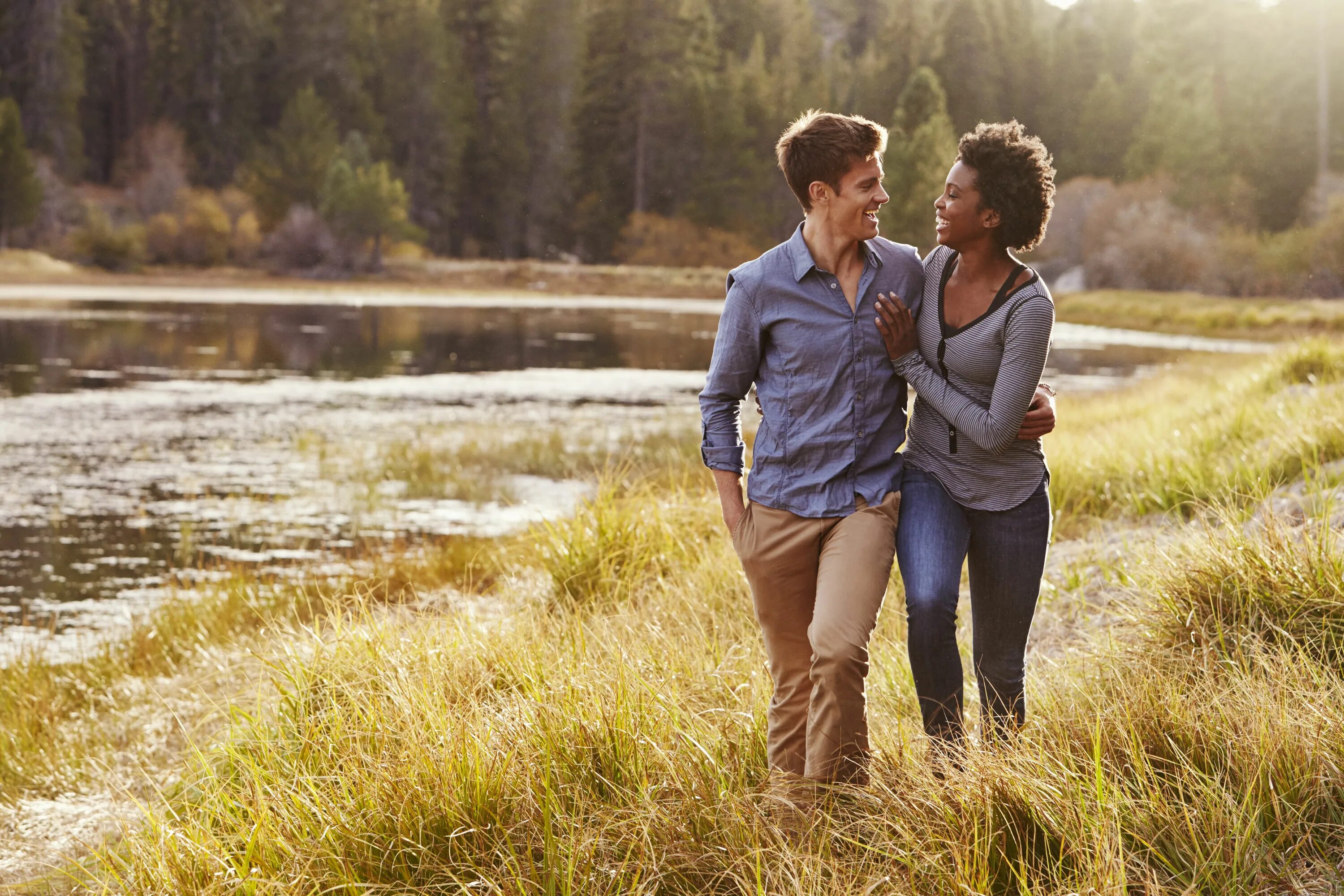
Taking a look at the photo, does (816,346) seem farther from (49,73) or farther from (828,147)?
(49,73)

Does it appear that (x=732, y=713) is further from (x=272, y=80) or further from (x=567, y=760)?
(x=272, y=80)

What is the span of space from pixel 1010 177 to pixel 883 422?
2.45ft

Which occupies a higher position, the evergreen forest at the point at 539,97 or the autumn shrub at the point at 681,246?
the evergreen forest at the point at 539,97

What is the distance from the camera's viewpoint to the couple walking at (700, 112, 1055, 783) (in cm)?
337

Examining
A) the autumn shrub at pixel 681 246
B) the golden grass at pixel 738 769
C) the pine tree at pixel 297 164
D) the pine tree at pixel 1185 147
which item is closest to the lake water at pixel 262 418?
the golden grass at pixel 738 769

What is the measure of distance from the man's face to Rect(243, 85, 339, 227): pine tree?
2409 inches

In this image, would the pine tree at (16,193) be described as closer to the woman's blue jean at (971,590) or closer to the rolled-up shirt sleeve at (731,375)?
the rolled-up shirt sleeve at (731,375)

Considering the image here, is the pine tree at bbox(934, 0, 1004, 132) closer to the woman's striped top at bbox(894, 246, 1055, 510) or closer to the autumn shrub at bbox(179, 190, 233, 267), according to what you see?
the autumn shrub at bbox(179, 190, 233, 267)

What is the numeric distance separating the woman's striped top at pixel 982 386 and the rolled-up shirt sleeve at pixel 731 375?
0.41 metres

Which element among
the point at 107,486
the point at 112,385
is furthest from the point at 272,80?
the point at 107,486

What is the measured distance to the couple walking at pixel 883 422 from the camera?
3367 millimetres

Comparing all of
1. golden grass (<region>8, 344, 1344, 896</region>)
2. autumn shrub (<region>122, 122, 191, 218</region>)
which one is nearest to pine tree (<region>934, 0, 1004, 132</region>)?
autumn shrub (<region>122, 122, 191, 218</region>)

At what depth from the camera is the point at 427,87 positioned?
240 ft

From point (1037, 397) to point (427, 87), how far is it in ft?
243
